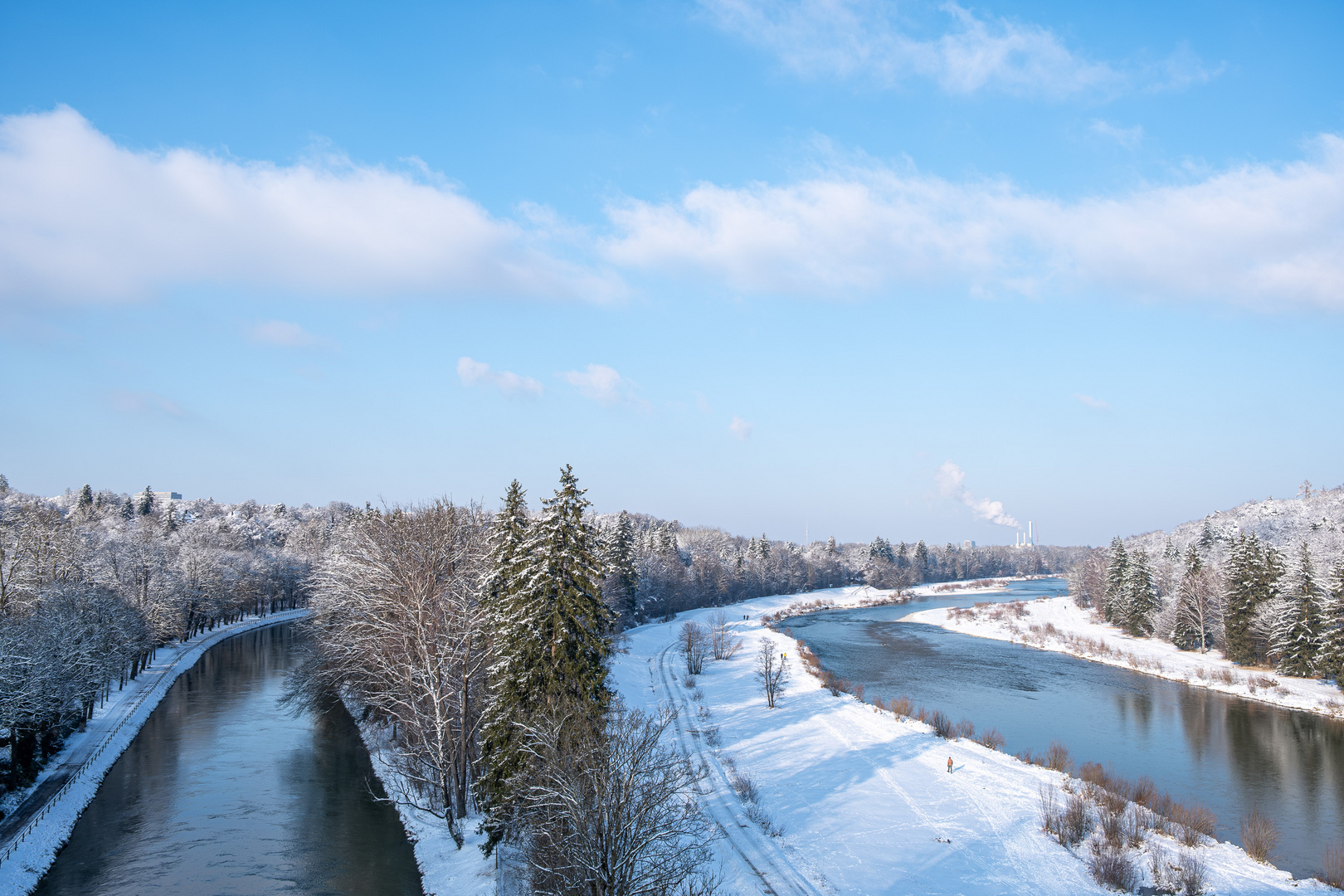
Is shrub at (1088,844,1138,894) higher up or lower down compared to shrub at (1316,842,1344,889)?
higher up

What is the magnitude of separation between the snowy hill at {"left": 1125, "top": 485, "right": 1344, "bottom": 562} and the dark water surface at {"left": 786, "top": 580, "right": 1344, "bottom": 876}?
25.3 metres

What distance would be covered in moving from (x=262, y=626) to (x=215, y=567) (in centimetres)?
1354

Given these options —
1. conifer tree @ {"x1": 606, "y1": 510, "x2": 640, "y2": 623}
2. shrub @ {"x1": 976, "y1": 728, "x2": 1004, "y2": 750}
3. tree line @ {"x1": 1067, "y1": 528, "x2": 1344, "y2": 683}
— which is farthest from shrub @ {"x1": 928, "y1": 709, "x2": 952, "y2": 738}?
conifer tree @ {"x1": 606, "y1": 510, "x2": 640, "y2": 623}

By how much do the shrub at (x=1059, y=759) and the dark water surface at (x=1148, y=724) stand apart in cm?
171

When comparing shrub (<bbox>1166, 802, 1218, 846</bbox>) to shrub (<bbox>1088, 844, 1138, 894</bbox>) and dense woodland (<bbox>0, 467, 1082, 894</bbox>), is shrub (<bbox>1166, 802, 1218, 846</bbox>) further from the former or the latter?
dense woodland (<bbox>0, 467, 1082, 894</bbox>)

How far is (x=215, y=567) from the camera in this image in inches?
3142

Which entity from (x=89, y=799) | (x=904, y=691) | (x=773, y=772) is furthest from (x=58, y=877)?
(x=904, y=691)

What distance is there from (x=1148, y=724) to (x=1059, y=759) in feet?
48.1

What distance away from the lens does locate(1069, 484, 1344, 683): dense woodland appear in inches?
1962

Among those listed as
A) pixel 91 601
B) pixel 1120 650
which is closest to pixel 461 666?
pixel 91 601

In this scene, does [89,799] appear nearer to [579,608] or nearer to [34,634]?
[34,634]

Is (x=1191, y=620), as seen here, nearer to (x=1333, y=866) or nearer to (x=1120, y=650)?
(x=1120, y=650)

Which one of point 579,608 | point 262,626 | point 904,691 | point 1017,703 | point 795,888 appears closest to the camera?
point 795,888

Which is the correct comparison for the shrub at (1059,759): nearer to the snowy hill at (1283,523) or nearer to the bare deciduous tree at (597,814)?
the bare deciduous tree at (597,814)
